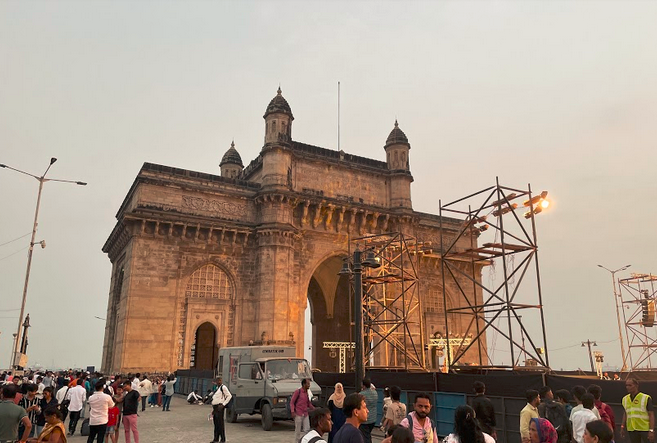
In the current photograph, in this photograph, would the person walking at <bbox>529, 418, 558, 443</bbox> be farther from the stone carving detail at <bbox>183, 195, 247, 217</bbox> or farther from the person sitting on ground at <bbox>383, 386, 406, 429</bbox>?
the stone carving detail at <bbox>183, 195, 247, 217</bbox>

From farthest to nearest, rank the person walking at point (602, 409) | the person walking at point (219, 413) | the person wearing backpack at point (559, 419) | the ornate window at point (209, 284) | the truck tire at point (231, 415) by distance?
1. the ornate window at point (209, 284)
2. the truck tire at point (231, 415)
3. the person walking at point (219, 413)
4. the person walking at point (602, 409)
5. the person wearing backpack at point (559, 419)

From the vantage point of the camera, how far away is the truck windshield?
15.7 metres

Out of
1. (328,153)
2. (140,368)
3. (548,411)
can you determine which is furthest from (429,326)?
(548,411)

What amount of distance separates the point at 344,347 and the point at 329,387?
15743 millimetres

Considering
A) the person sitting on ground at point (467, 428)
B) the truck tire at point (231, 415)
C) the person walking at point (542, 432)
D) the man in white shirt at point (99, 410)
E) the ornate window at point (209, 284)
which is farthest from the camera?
the ornate window at point (209, 284)

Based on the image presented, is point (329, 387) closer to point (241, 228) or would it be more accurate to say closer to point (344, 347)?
point (241, 228)

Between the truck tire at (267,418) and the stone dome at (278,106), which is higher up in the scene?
the stone dome at (278,106)

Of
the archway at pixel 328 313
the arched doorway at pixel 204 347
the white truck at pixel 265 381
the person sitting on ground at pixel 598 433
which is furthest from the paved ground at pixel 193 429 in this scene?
the archway at pixel 328 313

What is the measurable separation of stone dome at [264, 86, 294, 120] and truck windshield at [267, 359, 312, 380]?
730 inches

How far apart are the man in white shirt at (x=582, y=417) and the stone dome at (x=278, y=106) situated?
26.3m

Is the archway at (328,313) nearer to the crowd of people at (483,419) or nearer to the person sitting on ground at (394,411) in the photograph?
the crowd of people at (483,419)

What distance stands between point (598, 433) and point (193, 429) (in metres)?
12.7

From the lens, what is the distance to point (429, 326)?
113ft

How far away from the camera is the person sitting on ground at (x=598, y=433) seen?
450 centimetres
